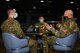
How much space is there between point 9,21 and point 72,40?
137 cm

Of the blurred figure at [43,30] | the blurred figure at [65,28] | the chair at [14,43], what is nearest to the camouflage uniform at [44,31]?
the blurred figure at [43,30]

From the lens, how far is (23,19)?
39.9 ft

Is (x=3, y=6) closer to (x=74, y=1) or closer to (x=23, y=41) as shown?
(x=74, y=1)

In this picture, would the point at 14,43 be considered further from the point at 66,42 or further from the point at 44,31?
the point at 44,31

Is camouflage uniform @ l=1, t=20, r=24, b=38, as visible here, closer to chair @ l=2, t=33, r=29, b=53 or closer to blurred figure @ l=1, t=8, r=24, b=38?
blurred figure @ l=1, t=8, r=24, b=38

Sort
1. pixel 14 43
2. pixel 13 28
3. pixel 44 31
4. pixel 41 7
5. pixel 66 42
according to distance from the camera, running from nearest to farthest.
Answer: pixel 14 43 → pixel 66 42 → pixel 13 28 → pixel 44 31 → pixel 41 7

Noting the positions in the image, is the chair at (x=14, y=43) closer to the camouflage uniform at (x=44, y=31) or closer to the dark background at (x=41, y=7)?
the camouflage uniform at (x=44, y=31)

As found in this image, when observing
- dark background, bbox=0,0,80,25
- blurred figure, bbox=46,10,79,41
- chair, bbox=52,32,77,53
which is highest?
blurred figure, bbox=46,10,79,41

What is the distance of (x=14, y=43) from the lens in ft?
17.1

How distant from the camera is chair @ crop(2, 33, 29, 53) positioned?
5164 millimetres

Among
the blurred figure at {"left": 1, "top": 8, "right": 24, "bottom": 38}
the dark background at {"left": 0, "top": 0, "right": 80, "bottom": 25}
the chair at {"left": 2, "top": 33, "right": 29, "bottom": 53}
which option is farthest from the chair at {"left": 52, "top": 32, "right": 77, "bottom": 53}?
the dark background at {"left": 0, "top": 0, "right": 80, "bottom": 25}

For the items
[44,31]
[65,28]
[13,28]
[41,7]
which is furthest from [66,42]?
[41,7]

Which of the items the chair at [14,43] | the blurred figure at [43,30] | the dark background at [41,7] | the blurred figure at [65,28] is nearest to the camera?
the chair at [14,43]

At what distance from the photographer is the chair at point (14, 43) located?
5.16 metres
